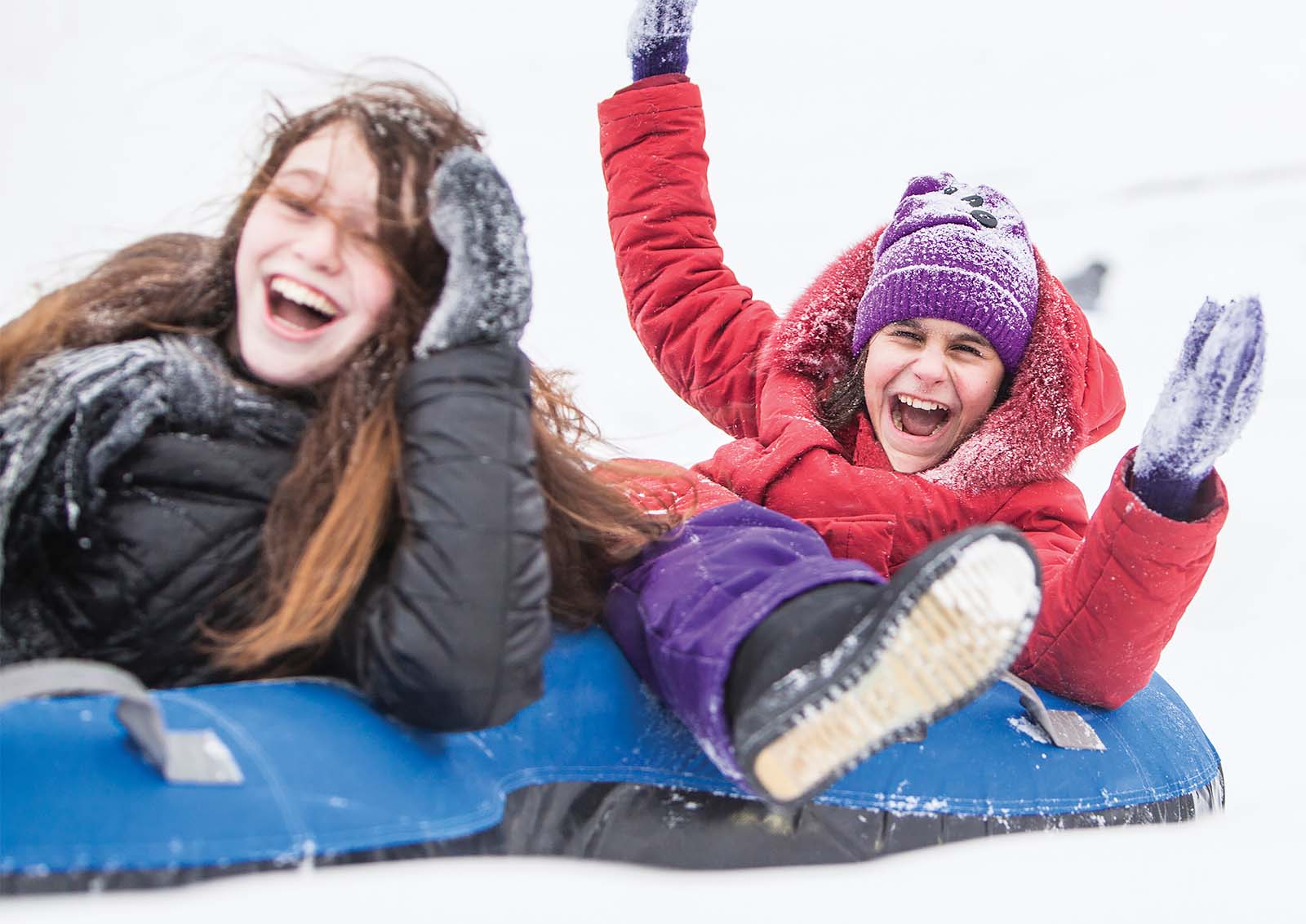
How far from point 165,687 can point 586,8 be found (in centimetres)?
565

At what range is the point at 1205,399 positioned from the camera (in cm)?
128

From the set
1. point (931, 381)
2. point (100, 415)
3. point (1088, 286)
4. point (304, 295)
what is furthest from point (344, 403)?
point (1088, 286)

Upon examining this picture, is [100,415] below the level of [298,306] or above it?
below

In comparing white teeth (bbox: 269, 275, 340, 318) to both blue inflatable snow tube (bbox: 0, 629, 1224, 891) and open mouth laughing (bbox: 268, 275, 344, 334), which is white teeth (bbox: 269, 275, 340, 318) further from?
blue inflatable snow tube (bbox: 0, 629, 1224, 891)

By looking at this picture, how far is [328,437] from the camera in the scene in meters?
1.18

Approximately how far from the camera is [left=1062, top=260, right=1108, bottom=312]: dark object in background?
4.25 metres

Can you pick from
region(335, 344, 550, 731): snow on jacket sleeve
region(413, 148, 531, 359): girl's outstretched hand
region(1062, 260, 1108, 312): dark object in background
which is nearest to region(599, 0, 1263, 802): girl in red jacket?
region(335, 344, 550, 731): snow on jacket sleeve

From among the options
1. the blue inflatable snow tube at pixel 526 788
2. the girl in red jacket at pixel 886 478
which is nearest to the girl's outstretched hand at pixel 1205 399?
the girl in red jacket at pixel 886 478

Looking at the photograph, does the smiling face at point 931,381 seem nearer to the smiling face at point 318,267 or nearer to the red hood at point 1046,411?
the red hood at point 1046,411

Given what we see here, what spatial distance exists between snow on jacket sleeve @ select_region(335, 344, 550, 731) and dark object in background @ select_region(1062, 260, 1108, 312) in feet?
11.7

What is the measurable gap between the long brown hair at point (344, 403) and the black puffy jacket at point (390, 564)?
0.11 ft

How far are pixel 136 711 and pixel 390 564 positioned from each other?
0.90 ft

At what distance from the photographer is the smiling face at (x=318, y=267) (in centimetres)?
119

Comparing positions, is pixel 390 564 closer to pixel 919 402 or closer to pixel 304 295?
pixel 304 295
